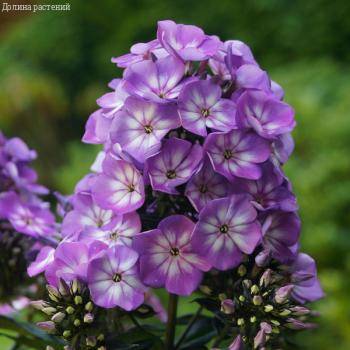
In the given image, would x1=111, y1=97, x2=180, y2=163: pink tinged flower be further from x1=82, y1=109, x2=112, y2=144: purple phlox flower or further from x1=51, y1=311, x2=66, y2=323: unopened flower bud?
x1=51, y1=311, x2=66, y2=323: unopened flower bud

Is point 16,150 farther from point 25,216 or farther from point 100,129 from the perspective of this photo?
point 100,129

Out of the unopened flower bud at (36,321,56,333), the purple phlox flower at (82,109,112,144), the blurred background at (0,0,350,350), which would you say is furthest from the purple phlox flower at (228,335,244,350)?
the blurred background at (0,0,350,350)

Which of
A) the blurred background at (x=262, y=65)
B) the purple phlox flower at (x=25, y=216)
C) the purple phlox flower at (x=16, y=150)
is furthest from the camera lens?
the blurred background at (x=262, y=65)

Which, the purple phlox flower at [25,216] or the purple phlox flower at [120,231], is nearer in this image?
the purple phlox flower at [120,231]

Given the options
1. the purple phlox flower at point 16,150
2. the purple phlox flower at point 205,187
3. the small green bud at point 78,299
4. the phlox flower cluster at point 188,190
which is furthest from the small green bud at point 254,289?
the purple phlox flower at point 16,150

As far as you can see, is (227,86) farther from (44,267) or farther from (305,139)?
(305,139)

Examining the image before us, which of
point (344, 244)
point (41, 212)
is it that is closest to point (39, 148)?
point (344, 244)

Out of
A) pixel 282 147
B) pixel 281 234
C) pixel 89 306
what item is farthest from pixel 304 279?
pixel 89 306

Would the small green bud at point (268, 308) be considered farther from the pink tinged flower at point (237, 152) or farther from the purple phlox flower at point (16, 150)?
the purple phlox flower at point (16, 150)
